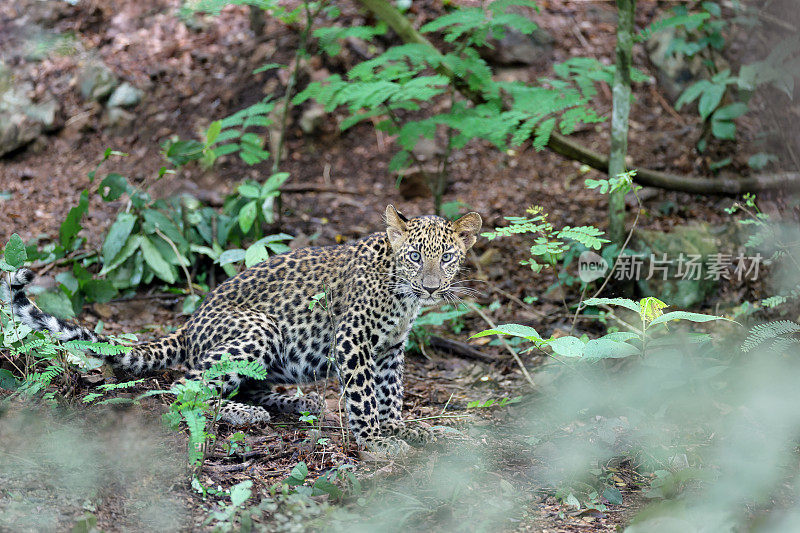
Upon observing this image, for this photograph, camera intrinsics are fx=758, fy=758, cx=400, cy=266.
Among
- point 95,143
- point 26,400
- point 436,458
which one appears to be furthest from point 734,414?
point 95,143

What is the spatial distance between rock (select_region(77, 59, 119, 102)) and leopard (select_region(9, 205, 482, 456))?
7.32 m

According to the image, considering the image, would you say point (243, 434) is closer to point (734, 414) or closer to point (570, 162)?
point (734, 414)

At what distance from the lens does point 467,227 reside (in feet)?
21.9

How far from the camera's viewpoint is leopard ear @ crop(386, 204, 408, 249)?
21.2 feet

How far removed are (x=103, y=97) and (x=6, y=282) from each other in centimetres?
792

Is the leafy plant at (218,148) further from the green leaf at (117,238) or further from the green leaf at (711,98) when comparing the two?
the green leaf at (711,98)

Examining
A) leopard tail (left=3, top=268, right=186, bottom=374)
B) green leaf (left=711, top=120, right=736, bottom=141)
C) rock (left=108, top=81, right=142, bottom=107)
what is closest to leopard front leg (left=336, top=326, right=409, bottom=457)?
leopard tail (left=3, top=268, right=186, bottom=374)

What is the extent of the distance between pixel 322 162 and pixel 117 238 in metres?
4.10

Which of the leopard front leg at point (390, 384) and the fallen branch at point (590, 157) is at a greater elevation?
the fallen branch at point (590, 157)

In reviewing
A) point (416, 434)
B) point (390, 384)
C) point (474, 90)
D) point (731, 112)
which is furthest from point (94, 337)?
point (731, 112)

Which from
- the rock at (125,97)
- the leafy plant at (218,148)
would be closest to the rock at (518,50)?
the leafy plant at (218,148)

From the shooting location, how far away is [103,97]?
12891 mm

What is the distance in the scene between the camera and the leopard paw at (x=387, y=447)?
230 inches

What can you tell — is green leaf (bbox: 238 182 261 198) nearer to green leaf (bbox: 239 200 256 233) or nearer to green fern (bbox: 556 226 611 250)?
green leaf (bbox: 239 200 256 233)
